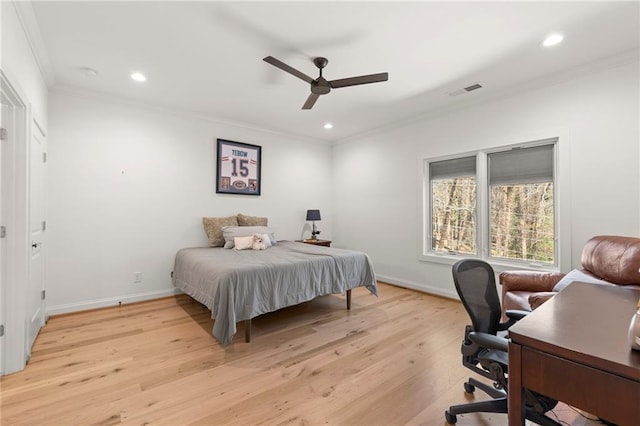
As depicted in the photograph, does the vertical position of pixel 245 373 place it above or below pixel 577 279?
Answer: below

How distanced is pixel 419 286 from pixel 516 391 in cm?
346

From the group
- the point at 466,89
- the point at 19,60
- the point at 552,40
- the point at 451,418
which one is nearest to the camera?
the point at 451,418

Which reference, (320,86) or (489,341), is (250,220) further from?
(489,341)

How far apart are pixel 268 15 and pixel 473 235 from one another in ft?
11.7

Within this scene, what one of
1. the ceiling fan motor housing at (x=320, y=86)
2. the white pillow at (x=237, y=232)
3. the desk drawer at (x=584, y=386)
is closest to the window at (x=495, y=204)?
the ceiling fan motor housing at (x=320, y=86)

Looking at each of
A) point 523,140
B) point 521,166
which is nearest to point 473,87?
point 523,140

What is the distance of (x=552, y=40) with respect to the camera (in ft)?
7.94

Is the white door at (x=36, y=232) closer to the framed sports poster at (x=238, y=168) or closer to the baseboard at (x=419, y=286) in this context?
the framed sports poster at (x=238, y=168)

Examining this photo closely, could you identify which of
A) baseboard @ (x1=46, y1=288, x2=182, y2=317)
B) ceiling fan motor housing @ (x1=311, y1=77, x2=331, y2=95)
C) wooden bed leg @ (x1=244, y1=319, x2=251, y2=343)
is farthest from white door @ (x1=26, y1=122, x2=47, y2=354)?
ceiling fan motor housing @ (x1=311, y1=77, x2=331, y2=95)

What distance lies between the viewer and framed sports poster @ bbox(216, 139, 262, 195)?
14.5 ft

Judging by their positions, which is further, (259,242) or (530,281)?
(259,242)

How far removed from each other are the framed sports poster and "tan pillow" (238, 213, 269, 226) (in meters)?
Result: 0.42

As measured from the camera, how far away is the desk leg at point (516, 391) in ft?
Result: 3.15

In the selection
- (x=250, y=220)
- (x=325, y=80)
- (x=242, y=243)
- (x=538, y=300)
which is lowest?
(x=538, y=300)
